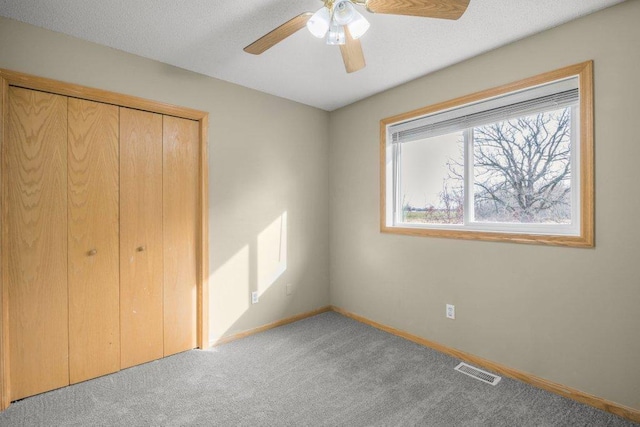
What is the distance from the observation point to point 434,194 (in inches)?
113

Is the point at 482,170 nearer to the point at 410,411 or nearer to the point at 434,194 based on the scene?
the point at 434,194

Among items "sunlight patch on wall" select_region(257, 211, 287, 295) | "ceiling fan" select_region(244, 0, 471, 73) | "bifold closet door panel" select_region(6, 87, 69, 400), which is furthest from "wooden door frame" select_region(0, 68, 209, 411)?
"ceiling fan" select_region(244, 0, 471, 73)

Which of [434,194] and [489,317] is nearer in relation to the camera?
[489,317]

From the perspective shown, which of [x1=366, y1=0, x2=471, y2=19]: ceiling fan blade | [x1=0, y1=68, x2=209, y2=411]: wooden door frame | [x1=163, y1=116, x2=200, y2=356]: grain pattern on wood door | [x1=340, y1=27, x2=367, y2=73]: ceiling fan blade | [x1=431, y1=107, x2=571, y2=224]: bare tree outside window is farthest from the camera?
[x1=163, y1=116, x2=200, y2=356]: grain pattern on wood door

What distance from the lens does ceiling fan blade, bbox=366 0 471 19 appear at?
1.38 metres

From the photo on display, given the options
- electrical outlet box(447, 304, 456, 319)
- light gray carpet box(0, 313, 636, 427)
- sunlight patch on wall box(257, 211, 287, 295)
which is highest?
sunlight patch on wall box(257, 211, 287, 295)

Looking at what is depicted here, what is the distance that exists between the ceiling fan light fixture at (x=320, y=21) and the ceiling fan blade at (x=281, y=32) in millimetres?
40

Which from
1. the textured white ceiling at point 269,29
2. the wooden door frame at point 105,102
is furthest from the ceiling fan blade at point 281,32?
the wooden door frame at point 105,102

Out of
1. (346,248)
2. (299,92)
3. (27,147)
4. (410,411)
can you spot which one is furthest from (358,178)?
(27,147)

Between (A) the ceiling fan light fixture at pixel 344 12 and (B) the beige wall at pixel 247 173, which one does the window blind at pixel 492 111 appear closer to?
(B) the beige wall at pixel 247 173

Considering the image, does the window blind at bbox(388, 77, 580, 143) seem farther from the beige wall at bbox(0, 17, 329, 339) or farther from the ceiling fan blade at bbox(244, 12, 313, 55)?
the ceiling fan blade at bbox(244, 12, 313, 55)

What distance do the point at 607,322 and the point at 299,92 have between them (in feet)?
9.63

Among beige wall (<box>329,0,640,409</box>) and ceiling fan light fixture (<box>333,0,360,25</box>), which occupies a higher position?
ceiling fan light fixture (<box>333,0,360,25</box>)

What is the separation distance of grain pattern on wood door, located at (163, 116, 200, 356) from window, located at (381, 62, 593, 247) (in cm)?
178
